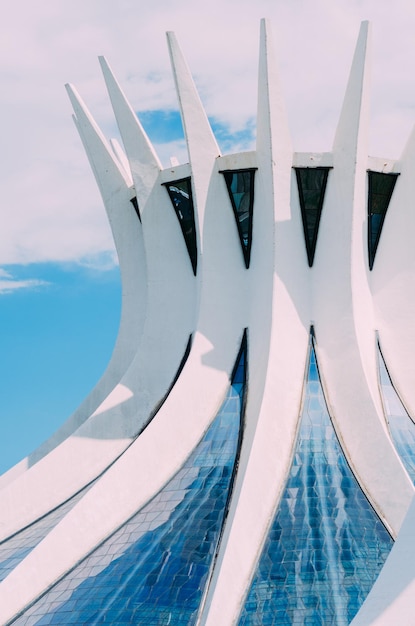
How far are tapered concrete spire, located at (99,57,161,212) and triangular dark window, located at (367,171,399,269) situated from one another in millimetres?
5720

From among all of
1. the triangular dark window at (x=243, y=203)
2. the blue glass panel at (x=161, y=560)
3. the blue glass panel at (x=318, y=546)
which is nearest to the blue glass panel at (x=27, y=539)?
the blue glass panel at (x=161, y=560)

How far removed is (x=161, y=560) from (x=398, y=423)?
6.82 m

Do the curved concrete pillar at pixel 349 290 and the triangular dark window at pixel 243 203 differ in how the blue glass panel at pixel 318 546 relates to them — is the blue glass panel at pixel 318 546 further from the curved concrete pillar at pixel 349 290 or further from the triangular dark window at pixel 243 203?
Result: the triangular dark window at pixel 243 203

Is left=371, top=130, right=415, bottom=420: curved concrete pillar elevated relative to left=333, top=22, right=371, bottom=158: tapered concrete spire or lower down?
lower down

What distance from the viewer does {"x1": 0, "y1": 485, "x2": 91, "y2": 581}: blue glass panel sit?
62.7ft

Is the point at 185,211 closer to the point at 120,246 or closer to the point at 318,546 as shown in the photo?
the point at 120,246

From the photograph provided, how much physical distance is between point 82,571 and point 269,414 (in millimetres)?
5262

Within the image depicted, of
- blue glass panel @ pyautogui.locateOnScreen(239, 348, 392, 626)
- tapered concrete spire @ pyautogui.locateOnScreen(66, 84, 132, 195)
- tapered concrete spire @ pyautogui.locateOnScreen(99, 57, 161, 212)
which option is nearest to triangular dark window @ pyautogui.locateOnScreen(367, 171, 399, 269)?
tapered concrete spire @ pyautogui.locateOnScreen(99, 57, 161, 212)

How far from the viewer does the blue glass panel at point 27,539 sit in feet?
62.7

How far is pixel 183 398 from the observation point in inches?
860

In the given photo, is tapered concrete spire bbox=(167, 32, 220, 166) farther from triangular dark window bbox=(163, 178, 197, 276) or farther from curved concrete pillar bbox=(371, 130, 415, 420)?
curved concrete pillar bbox=(371, 130, 415, 420)

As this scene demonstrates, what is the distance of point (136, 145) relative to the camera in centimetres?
2459

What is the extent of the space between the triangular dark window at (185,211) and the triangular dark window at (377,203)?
4693 mm

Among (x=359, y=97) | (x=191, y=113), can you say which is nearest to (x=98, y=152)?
(x=191, y=113)
